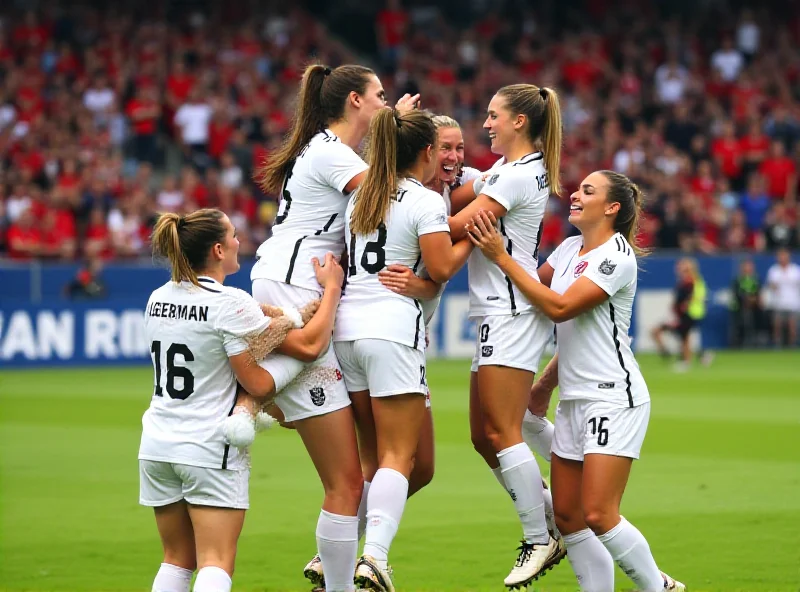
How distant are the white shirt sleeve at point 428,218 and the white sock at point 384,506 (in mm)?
1119

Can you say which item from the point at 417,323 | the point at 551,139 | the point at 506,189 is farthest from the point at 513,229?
the point at 417,323

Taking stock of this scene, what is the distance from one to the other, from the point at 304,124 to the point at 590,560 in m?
2.51

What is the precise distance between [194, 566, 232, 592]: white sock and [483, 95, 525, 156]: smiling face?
7.98 ft

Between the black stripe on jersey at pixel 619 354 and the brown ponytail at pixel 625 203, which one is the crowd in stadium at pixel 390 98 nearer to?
the brown ponytail at pixel 625 203

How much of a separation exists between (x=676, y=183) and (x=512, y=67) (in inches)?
216

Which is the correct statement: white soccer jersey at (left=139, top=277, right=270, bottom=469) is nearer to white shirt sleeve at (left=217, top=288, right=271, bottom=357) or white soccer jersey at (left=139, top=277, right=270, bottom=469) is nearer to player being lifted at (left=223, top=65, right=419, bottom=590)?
white shirt sleeve at (left=217, top=288, right=271, bottom=357)

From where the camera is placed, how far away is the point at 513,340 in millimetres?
6355

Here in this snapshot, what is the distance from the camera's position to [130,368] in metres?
20.8

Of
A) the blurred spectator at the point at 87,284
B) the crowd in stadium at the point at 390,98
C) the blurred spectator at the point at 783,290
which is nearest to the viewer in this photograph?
the blurred spectator at the point at 87,284

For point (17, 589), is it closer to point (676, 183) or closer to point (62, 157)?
point (62, 157)

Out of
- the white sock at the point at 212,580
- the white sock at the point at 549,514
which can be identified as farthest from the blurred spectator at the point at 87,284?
the white sock at the point at 212,580

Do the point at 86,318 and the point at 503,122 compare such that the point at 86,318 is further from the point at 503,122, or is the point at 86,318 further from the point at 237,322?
the point at 237,322

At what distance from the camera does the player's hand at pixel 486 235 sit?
6250 millimetres

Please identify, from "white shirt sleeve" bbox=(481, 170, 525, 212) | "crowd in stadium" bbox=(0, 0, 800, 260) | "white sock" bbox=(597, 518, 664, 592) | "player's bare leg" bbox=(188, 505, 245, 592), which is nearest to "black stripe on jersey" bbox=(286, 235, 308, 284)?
"white shirt sleeve" bbox=(481, 170, 525, 212)
